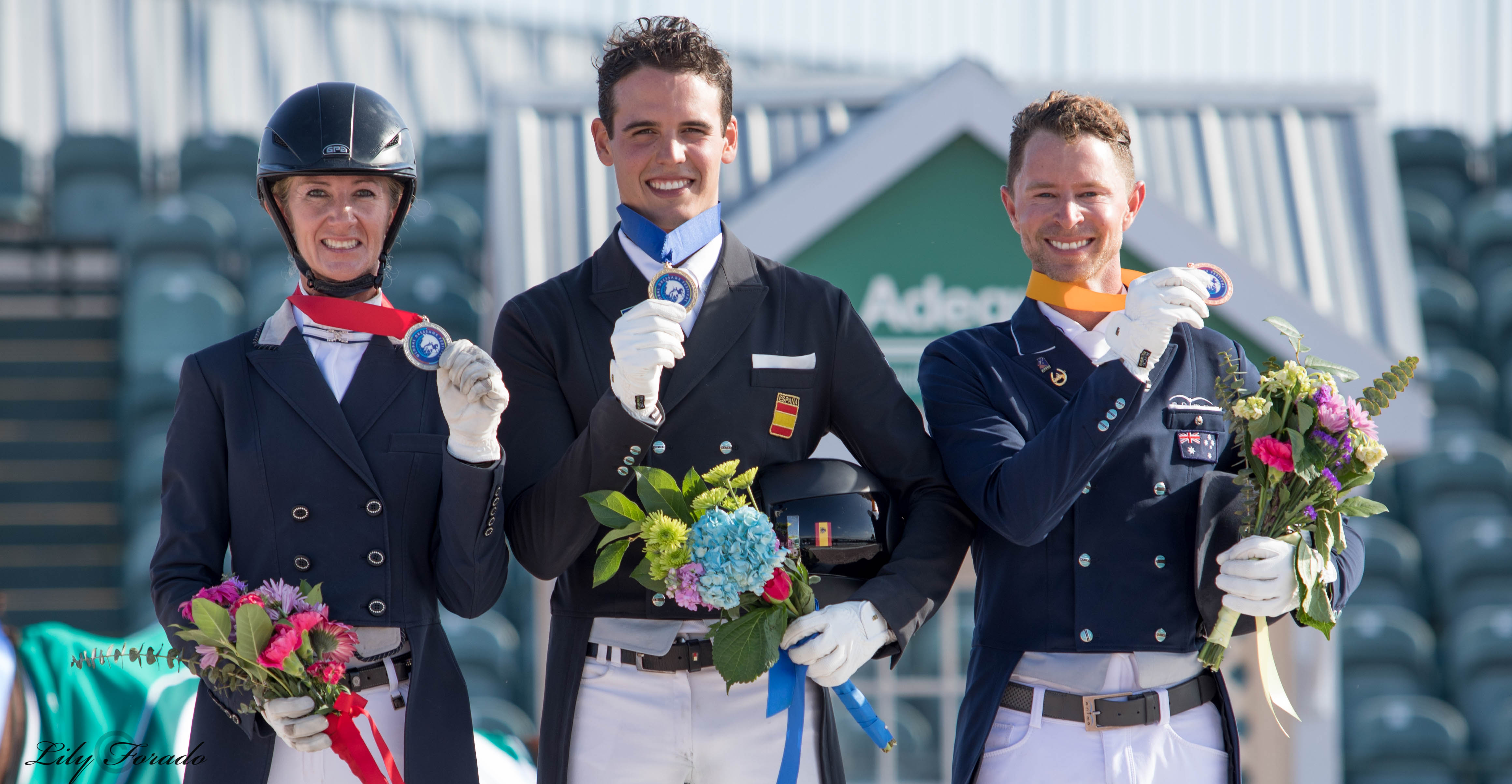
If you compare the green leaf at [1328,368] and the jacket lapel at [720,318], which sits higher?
the jacket lapel at [720,318]

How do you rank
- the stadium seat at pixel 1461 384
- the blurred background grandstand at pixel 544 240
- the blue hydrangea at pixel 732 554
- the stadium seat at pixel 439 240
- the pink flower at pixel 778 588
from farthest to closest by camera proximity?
the stadium seat at pixel 439 240
the stadium seat at pixel 1461 384
the blurred background grandstand at pixel 544 240
the pink flower at pixel 778 588
the blue hydrangea at pixel 732 554

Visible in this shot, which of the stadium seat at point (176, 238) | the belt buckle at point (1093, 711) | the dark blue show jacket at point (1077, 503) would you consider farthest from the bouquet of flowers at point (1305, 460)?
the stadium seat at point (176, 238)

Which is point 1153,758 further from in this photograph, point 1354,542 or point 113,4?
point 113,4

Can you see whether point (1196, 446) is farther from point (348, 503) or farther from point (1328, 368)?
point (348, 503)

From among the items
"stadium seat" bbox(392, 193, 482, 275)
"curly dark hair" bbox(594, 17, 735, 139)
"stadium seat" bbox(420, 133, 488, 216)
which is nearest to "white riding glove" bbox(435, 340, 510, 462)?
"curly dark hair" bbox(594, 17, 735, 139)

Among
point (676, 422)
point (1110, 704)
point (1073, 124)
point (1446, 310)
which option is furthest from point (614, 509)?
point (1446, 310)

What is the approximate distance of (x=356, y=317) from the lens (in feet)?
9.23

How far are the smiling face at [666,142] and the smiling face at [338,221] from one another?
520mm

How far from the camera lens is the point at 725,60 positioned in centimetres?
287

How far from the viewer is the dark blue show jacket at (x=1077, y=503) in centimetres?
266

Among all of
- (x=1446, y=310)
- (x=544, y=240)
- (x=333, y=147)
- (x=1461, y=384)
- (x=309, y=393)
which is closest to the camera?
(x=309, y=393)

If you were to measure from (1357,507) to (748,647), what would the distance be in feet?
3.99

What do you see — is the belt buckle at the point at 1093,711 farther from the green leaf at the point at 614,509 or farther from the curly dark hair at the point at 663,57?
the curly dark hair at the point at 663,57

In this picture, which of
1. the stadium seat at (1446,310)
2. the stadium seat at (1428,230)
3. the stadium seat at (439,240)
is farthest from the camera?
the stadium seat at (1428,230)
